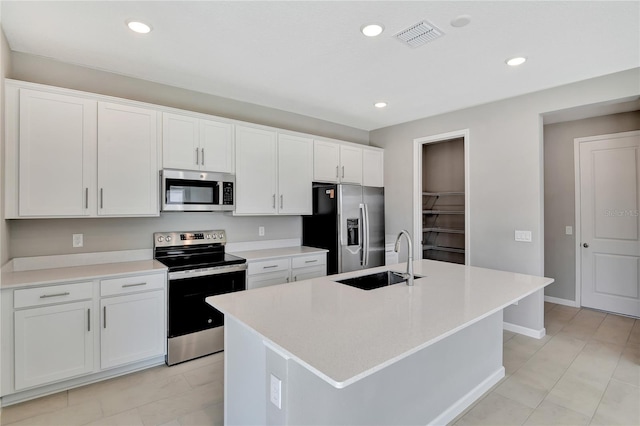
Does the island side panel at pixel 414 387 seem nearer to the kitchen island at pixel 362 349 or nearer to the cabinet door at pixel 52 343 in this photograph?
the kitchen island at pixel 362 349

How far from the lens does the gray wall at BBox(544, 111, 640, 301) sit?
4543 mm

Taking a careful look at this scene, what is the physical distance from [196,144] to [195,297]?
4.83ft

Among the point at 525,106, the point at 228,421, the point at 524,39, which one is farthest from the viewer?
the point at 525,106

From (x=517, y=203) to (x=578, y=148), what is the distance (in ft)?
5.60

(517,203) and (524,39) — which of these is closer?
(524,39)

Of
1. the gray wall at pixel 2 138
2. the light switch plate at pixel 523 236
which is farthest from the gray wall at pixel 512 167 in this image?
the gray wall at pixel 2 138

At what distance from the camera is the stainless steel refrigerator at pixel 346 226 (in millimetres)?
3963

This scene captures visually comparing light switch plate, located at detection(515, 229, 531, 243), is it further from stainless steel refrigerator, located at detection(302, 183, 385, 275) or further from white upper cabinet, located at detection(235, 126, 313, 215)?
white upper cabinet, located at detection(235, 126, 313, 215)

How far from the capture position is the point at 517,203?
3.67 meters

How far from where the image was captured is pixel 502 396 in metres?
2.42

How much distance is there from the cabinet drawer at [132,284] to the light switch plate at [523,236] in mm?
3663

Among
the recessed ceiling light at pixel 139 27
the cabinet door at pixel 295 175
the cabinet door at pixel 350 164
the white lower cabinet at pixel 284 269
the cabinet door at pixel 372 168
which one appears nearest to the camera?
the recessed ceiling light at pixel 139 27

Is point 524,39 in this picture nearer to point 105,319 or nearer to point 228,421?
point 228,421

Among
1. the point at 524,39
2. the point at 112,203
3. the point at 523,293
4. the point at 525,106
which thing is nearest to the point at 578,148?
the point at 525,106
